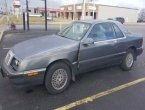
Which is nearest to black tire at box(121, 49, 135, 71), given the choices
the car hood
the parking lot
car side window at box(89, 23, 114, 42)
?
the parking lot

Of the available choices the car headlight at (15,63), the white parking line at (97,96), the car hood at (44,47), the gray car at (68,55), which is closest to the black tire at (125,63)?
the gray car at (68,55)

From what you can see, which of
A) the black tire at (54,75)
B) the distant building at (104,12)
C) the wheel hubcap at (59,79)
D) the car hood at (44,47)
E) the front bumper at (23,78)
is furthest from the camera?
the distant building at (104,12)

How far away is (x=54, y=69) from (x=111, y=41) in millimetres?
1943

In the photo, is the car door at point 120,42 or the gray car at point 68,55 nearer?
the gray car at point 68,55

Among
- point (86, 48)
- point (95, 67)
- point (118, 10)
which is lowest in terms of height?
point (95, 67)

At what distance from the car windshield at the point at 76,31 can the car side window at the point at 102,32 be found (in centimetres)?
20

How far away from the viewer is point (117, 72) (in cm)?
571

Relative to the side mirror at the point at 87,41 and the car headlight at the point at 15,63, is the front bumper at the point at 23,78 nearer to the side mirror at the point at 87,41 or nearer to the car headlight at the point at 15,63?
the car headlight at the point at 15,63

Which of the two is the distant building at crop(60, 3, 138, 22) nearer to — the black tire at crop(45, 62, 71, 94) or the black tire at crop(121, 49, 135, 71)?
the black tire at crop(121, 49, 135, 71)

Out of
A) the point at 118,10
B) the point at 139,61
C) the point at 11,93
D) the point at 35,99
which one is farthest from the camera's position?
the point at 118,10

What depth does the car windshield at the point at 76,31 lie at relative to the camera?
15.3 feet

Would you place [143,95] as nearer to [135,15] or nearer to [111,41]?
[111,41]

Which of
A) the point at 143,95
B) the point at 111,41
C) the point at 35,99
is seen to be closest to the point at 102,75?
the point at 111,41

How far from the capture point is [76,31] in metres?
4.91
